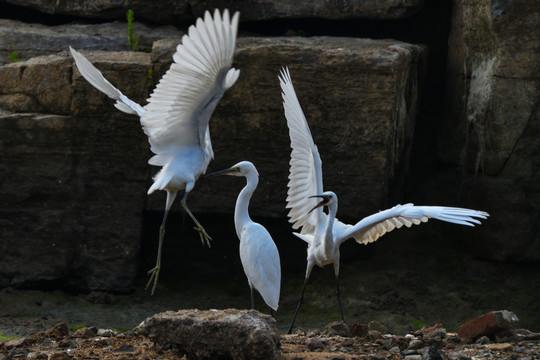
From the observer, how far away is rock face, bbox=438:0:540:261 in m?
8.88

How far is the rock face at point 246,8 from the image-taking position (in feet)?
32.2

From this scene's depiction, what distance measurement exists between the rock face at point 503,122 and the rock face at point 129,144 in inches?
28.5

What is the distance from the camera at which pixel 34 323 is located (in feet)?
27.8

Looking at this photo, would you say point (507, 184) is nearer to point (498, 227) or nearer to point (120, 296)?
point (498, 227)

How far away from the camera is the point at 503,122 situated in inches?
358

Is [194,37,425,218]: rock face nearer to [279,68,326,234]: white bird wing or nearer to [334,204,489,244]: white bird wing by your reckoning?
[279,68,326,234]: white bird wing

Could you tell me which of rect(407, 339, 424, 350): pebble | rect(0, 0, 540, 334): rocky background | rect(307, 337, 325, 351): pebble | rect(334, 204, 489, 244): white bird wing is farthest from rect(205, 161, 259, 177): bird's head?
rect(407, 339, 424, 350): pebble

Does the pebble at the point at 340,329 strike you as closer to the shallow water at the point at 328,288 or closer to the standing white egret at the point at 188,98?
the standing white egret at the point at 188,98

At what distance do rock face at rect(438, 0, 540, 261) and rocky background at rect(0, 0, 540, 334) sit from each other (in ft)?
0.04

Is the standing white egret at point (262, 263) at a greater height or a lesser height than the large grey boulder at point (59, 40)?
lesser

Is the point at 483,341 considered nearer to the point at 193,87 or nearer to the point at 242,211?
the point at 242,211

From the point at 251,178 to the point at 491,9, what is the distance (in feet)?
9.35

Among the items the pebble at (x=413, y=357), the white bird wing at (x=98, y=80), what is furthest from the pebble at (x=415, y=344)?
the white bird wing at (x=98, y=80)

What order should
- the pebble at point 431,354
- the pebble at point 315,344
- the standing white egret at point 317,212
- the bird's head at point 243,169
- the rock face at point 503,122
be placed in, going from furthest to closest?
the rock face at point 503,122 → the bird's head at point 243,169 → the standing white egret at point 317,212 → the pebble at point 315,344 → the pebble at point 431,354
